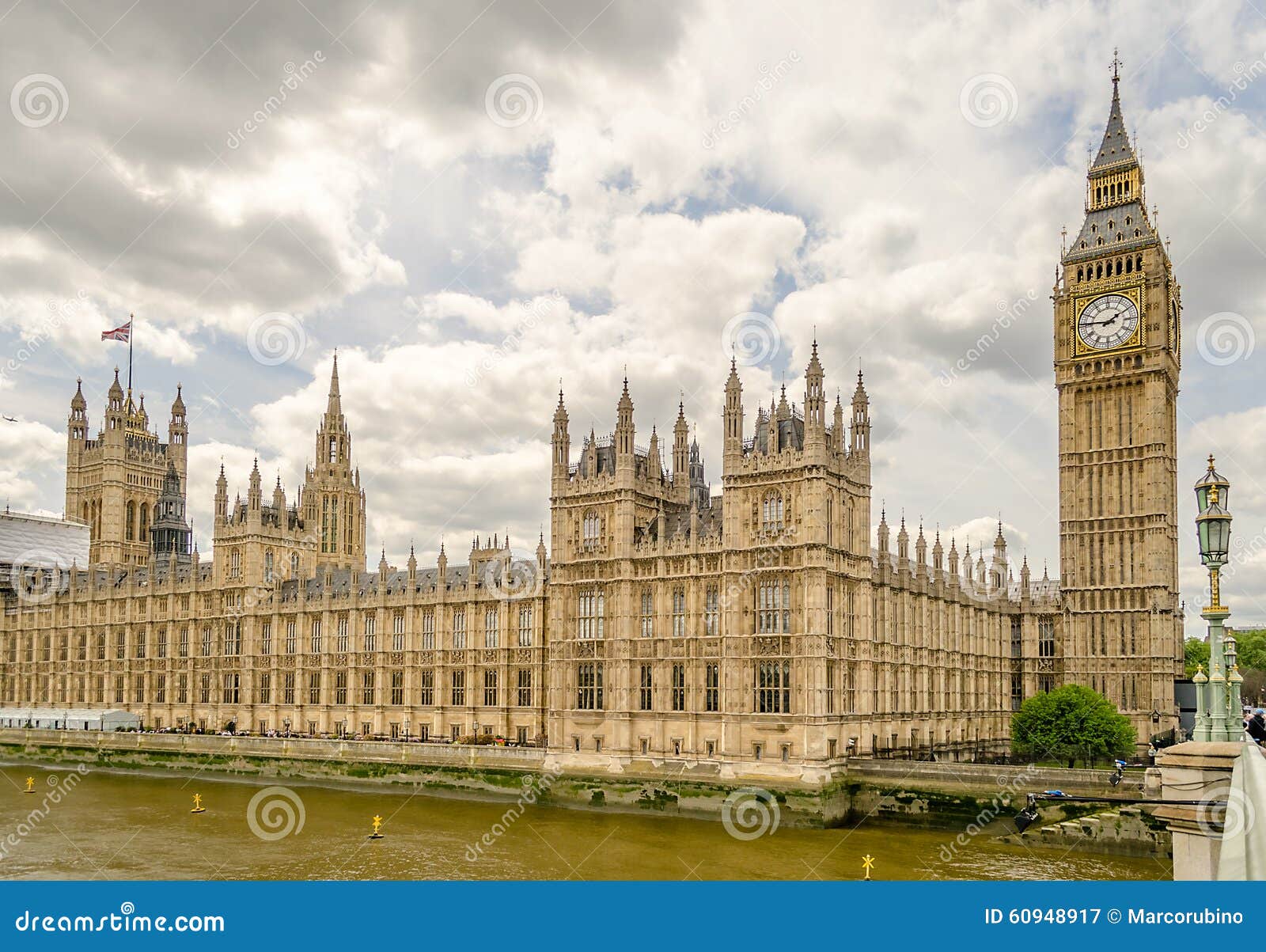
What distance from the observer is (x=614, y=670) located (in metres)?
69.4

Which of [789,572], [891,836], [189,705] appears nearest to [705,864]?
[891,836]

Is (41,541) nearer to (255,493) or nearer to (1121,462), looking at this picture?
(255,493)

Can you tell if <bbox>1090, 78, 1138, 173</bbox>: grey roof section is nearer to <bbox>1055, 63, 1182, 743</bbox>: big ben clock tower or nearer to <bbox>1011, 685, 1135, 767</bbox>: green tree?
<bbox>1055, 63, 1182, 743</bbox>: big ben clock tower

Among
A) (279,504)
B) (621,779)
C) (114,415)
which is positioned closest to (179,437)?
(114,415)

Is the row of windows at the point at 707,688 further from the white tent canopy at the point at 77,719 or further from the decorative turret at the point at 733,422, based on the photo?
the white tent canopy at the point at 77,719

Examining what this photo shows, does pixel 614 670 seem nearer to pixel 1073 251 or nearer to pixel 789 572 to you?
pixel 789 572

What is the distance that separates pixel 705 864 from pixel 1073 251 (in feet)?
230

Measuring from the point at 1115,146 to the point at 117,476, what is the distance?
12608 centimetres

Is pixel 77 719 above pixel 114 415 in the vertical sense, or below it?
below

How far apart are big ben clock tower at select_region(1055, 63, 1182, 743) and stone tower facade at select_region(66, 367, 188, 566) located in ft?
362

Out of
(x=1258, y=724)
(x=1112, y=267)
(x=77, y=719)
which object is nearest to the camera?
(x=1258, y=724)

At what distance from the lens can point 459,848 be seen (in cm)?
5431

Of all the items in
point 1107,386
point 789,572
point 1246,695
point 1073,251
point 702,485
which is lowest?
point 1246,695

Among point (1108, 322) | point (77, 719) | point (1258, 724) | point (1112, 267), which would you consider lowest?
point (77, 719)
